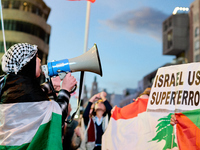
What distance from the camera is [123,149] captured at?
152 inches

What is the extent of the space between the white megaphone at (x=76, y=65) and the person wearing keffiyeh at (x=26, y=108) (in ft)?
0.48

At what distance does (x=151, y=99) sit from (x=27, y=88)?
1810 millimetres

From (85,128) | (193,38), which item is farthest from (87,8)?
(193,38)

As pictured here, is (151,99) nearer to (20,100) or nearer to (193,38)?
(20,100)

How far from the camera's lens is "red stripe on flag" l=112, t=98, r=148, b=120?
152 inches

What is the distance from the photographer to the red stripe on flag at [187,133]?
2.71 m

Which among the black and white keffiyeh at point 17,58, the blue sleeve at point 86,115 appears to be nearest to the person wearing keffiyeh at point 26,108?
the black and white keffiyeh at point 17,58

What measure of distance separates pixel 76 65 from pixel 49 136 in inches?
24.9

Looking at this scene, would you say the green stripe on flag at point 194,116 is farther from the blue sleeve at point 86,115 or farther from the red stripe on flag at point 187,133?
the blue sleeve at point 86,115

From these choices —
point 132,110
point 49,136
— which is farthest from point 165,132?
point 49,136

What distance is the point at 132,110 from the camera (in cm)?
408

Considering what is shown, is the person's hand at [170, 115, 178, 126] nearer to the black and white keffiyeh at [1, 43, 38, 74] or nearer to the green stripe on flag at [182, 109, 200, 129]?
the green stripe on flag at [182, 109, 200, 129]

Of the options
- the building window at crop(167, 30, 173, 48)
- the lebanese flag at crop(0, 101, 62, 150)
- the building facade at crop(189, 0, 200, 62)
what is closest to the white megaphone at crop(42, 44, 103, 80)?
the lebanese flag at crop(0, 101, 62, 150)

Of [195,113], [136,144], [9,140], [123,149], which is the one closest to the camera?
[9,140]
